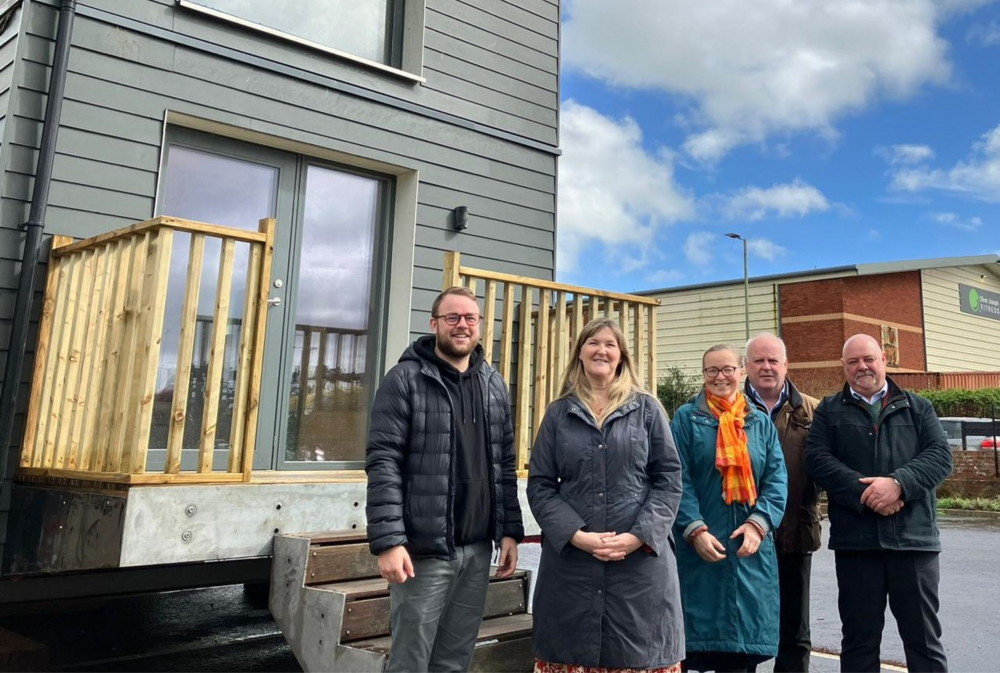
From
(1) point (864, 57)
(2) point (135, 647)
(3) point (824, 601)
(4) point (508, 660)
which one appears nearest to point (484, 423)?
(4) point (508, 660)

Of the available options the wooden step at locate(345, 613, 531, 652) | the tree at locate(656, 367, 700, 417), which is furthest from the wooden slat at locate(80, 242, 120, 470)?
the tree at locate(656, 367, 700, 417)

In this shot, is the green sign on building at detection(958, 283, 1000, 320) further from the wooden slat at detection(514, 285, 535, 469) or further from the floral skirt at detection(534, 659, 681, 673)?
the floral skirt at detection(534, 659, 681, 673)

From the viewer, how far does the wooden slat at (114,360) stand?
362 cm

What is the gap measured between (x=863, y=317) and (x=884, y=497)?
67.0 ft

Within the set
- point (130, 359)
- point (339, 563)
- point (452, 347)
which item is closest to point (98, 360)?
point (130, 359)

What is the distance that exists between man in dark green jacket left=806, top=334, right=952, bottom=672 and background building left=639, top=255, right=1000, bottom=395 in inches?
724

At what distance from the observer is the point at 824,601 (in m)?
6.70

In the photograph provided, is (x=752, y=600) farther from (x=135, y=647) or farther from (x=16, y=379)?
(x=135, y=647)

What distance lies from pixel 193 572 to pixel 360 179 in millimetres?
2746

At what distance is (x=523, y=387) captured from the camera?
4895 millimetres

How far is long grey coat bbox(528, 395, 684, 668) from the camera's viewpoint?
2617mm

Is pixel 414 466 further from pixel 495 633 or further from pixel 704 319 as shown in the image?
pixel 704 319

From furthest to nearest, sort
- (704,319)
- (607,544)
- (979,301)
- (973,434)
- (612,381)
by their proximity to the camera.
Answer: (979,301) → (704,319) → (973,434) → (612,381) → (607,544)

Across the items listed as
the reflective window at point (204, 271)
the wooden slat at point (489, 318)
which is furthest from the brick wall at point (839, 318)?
the reflective window at point (204, 271)
